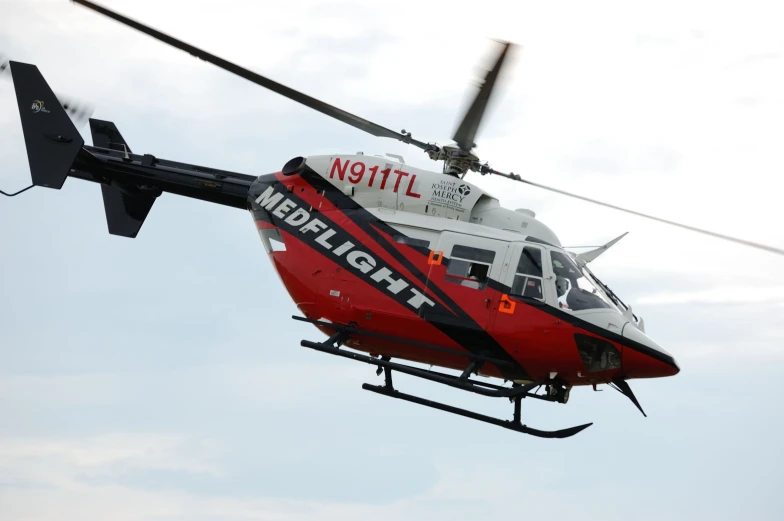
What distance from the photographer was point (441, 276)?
1488 centimetres

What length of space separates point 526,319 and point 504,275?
0.74 meters

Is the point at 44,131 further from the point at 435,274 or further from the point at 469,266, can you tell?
the point at 469,266

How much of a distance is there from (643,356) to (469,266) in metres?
2.86

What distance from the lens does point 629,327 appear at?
14.2 meters

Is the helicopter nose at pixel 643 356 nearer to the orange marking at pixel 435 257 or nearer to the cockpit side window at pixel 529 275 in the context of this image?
the cockpit side window at pixel 529 275

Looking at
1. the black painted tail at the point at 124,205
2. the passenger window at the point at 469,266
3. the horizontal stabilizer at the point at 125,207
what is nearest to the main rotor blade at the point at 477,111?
the passenger window at the point at 469,266

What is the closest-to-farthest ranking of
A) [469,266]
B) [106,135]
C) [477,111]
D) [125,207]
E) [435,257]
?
[477,111]
[469,266]
[435,257]
[125,207]
[106,135]

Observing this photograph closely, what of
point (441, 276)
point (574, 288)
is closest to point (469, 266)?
point (441, 276)

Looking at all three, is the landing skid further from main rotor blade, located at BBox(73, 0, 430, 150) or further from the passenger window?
main rotor blade, located at BBox(73, 0, 430, 150)

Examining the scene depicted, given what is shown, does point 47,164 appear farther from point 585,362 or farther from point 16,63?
point 585,362

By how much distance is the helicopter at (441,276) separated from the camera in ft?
46.9

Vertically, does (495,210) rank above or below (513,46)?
below

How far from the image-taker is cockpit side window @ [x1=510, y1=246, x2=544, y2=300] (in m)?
14.4

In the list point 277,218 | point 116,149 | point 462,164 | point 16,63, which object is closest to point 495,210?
point 462,164
